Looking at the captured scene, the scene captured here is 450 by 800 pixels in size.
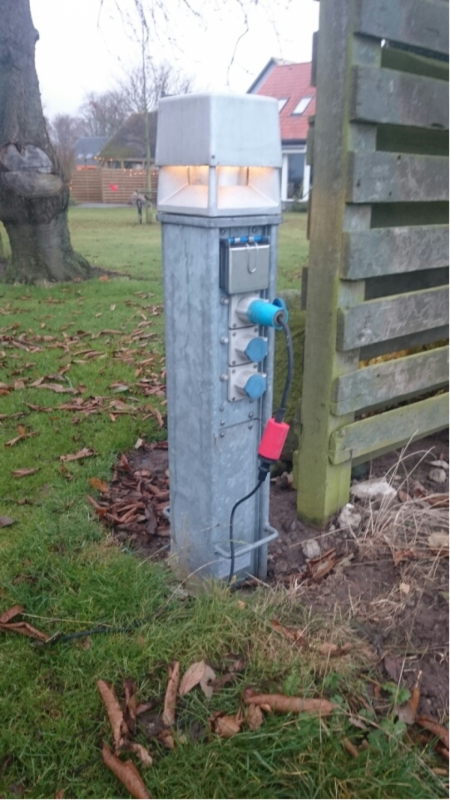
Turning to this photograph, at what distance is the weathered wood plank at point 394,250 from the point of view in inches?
106

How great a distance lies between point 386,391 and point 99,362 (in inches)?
134

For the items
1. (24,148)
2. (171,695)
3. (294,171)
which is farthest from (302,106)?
(171,695)

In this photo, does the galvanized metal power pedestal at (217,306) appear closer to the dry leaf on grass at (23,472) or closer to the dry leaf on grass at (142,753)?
the dry leaf on grass at (142,753)

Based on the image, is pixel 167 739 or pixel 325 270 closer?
pixel 167 739

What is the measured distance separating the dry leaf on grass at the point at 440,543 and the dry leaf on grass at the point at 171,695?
1.26 metres

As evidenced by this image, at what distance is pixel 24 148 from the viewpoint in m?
9.05

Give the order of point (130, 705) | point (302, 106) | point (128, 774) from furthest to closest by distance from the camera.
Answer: point (302, 106) → point (130, 705) → point (128, 774)

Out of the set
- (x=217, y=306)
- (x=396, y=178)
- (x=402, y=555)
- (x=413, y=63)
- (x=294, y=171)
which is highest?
(x=294, y=171)

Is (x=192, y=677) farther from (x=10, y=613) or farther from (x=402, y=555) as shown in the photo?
(x=402, y=555)

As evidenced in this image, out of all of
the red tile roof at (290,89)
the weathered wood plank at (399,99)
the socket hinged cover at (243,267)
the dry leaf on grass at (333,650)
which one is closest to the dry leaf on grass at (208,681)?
the dry leaf on grass at (333,650)

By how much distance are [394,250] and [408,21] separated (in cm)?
90

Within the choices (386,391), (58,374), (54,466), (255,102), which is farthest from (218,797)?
(58,374)

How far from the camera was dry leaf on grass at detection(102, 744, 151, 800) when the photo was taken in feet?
6.10

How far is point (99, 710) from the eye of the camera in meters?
2.14
